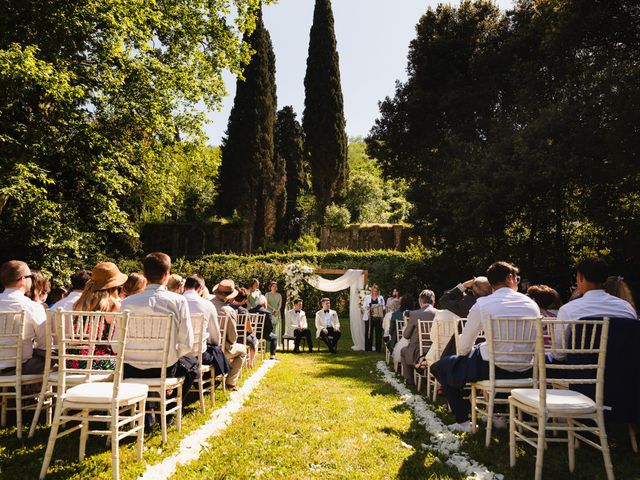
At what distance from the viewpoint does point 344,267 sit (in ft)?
81.1

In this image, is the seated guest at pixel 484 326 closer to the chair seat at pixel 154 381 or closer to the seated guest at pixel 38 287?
the chair seat at pixel 154 381

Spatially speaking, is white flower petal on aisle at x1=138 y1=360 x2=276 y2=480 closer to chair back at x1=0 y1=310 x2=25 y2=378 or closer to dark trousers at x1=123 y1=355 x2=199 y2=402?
dark trousers at x1=123 y1=355 x2=199 y2=402

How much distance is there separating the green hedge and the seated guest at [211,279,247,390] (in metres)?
13.1

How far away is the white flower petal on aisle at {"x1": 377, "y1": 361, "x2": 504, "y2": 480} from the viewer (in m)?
3.85

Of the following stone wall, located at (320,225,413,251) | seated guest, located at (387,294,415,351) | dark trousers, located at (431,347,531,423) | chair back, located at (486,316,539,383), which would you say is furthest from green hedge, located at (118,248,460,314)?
chair back, located at (486,316,539,383)

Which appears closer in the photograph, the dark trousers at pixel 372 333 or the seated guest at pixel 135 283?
the seated guest at pixel 135 283

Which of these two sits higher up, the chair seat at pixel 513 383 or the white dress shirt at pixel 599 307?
the white dress shirt at pixel 599 307

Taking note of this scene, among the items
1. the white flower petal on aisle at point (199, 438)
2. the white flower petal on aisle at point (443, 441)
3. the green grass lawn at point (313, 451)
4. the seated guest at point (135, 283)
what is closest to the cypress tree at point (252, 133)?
the white flower petal on aisle at point (199, 438)

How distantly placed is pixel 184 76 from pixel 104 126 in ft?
9.05

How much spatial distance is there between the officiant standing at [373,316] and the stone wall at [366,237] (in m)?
15.7

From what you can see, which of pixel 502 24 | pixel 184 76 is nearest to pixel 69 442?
pixel 184 76

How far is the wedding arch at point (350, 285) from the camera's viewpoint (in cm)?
1620

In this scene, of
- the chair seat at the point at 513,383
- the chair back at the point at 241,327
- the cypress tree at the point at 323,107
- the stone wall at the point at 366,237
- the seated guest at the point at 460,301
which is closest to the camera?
the chair seat at the point at 513,383

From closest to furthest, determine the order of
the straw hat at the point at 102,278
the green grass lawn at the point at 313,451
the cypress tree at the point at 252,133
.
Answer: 1. the green grass lawn at the point at 313,451
2. the straw hat at the point at 102,278
3. the cypress tree at the point at 252,133
